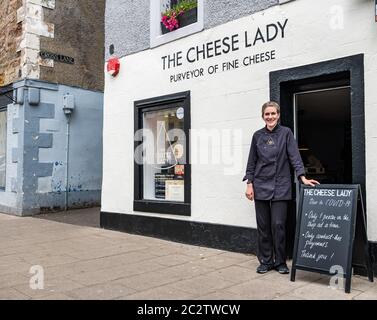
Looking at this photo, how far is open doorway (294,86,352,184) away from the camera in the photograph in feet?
27.0

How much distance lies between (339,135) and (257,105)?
5.02m

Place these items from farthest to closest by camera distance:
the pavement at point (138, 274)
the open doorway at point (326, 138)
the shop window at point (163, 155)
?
the open doorway at point (326, 138) < the shop window at point (163, 155) < the pavement at point (138, 274)

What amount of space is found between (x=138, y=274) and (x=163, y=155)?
3018mm

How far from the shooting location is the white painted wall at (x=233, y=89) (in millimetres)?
4898

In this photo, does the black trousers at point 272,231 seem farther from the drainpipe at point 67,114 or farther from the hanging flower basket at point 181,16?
the drainpipe at point 67,114

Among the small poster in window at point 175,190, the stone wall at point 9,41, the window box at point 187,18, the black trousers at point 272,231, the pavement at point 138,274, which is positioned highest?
the stone wall at point 9,41

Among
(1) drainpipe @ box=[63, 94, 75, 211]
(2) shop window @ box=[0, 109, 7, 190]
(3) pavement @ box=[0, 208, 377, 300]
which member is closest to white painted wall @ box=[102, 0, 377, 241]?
(3) pavement @ box=[0, 208, 377, 300]

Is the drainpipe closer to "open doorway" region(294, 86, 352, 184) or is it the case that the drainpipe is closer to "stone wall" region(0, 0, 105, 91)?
"stone wall" region(0, 0, 105, 91)

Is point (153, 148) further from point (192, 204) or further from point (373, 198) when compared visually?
point (373, 198)

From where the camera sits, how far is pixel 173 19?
720 centimetres

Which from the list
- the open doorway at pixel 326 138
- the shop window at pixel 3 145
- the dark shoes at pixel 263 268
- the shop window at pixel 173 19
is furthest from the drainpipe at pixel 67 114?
the dark shoes at pixel 263 268

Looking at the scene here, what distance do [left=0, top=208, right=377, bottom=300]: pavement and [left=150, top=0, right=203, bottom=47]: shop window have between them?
338cm

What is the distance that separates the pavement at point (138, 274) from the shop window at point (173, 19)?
11.1 feet

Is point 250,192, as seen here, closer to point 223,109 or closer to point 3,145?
point 223,109
